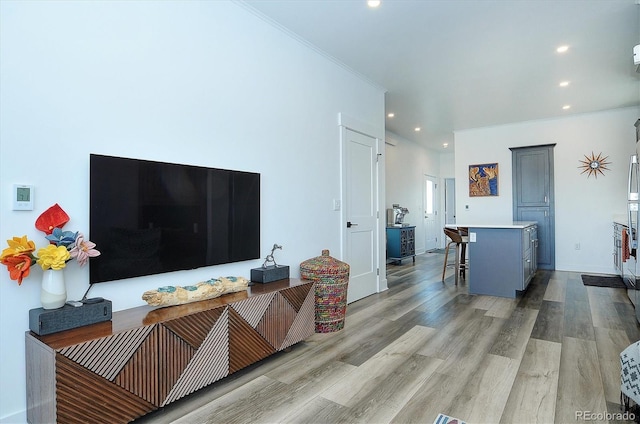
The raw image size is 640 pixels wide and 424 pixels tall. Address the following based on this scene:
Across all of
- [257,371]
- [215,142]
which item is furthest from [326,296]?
[215,142]

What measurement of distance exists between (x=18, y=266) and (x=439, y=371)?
2.44 meters

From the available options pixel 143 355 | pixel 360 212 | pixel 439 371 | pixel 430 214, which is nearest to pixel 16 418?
pixel 143 355

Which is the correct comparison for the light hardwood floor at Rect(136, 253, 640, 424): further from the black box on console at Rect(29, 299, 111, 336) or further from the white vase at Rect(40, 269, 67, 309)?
the white vase at Rect(40, 269, 67, 309)

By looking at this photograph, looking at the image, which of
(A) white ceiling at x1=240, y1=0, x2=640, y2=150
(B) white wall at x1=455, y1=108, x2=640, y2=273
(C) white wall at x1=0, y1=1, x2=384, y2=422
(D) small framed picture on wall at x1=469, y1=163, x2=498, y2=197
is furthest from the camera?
(D) small framed picture on wall at x1=469, y1=163, x2=498, y2=197

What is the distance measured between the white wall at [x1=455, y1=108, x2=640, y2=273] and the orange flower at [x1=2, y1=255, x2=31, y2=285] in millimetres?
7110

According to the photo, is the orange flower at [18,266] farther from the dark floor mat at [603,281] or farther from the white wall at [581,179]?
the white wall at [581,179]

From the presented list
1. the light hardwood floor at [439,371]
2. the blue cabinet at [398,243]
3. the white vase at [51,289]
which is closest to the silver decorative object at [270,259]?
the light hardwood floor at [439,371]

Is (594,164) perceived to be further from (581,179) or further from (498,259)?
(498,259)

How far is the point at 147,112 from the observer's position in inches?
87.2

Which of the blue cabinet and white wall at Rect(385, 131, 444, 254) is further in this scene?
white wall at Rect(385, 131, 444, 254)

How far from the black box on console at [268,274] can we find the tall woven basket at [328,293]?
0.29 meters

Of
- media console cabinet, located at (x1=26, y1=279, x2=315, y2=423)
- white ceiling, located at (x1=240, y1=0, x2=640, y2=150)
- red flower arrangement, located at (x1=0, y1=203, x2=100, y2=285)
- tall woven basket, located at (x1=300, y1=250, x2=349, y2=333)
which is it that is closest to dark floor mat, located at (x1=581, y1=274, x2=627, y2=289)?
white ceiling, located at (x1=240, y1=0, x2=640, y2=150)

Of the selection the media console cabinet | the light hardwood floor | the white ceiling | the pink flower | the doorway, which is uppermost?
the white ceiling

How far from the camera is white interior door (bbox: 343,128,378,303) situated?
160 inches
